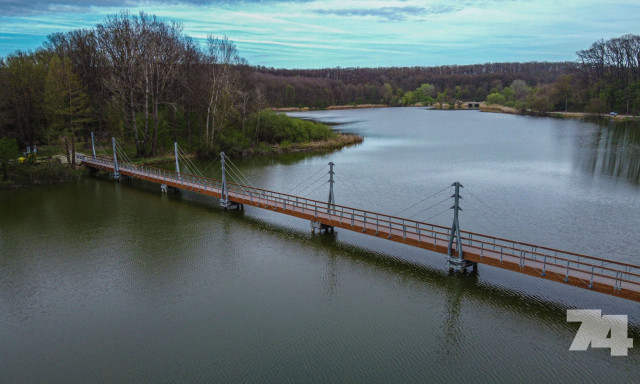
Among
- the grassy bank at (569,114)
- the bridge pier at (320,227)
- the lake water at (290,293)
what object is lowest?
the lake water at (290,293)

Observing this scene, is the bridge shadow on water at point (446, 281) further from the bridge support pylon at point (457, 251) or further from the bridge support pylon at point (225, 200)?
the bridge support pylon at point (225, 200)

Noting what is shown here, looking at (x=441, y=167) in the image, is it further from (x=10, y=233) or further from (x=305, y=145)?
(x=10, y=233)

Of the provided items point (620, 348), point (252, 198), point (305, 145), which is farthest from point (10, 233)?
point (305, 145)

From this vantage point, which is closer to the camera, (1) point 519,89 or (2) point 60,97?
(2) point 60,97

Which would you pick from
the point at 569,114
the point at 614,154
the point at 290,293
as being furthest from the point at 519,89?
the point at 290,293

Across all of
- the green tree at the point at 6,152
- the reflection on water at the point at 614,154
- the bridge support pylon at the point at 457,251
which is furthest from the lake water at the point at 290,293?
the reflection on water at the point at 614,154

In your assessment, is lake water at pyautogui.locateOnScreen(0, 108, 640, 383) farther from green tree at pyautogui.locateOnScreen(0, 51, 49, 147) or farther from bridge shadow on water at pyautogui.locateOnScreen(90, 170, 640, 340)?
green tree at pyautogui.locateOnScreen(0, 51, 49, 147)

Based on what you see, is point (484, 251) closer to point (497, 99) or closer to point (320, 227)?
point (320, 227)
